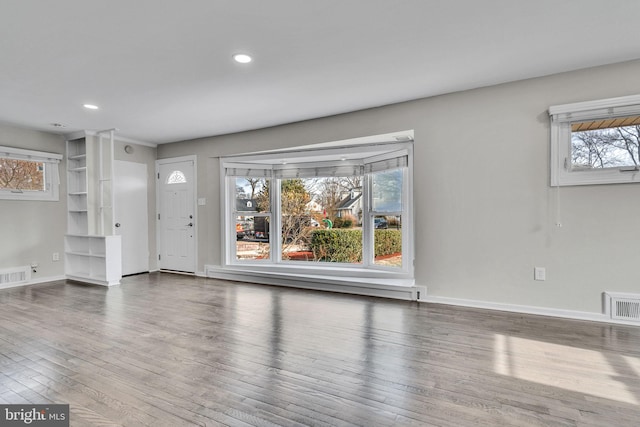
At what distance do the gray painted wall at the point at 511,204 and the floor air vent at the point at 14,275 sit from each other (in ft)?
17.9

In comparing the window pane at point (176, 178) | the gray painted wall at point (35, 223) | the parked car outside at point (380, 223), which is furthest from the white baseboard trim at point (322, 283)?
the gray painted wall at point (35, 223)

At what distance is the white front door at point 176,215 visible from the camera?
610 cm

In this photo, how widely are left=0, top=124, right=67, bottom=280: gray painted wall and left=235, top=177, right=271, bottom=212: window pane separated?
2.88 metres

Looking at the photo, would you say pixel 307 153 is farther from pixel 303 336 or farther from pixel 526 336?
pixel 526 336

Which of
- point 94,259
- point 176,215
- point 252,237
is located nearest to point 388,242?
point 252,237

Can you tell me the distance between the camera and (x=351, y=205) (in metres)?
5.26

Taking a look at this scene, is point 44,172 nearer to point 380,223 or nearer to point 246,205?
point 246,205

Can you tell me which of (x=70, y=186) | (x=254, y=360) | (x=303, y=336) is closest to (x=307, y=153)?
(x=303, y=336)

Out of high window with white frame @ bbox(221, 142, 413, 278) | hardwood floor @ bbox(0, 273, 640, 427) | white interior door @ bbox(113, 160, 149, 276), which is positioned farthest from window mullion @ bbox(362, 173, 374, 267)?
white interior door @ bbox(113, 160, 149, 276)

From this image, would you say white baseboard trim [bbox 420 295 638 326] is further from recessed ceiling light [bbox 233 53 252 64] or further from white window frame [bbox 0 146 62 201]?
white window frame [bbox 0 146 62 201]

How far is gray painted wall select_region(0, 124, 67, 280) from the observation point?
5.01 m

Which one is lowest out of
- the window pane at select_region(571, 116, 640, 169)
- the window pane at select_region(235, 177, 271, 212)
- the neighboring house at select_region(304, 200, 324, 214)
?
the neighboring house at select_region(304, 200, 324, 214)

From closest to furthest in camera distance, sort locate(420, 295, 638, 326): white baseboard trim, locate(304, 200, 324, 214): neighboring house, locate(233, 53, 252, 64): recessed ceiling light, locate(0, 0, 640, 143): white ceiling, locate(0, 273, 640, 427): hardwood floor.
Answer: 1. locate(0, 273, 640, 427): hardwood floor
2. locate(0, 0, 640, 143): white ceiling
3. locate(233, 53, 252, 64): recessed ceiling light
4. locate(420, 295, 638, 326): white baseboard trim
5. locate(304, 200, 324, 214): neighboring house

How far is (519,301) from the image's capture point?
11.7ft
